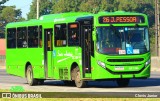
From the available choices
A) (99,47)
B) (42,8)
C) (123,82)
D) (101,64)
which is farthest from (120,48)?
(42,8)

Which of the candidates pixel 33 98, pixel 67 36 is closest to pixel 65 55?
pixel 67 36

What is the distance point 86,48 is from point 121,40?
4.68 feet

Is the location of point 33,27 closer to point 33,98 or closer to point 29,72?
point 29,72

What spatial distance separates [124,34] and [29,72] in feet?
21.2

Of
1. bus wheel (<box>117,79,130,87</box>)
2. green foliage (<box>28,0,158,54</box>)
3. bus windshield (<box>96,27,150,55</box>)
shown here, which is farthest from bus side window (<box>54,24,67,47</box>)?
green foliage (<box>28,0,158,54</box>)

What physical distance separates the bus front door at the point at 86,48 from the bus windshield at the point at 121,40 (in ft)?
1.82

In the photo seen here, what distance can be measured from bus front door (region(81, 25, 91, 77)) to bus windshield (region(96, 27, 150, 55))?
21.8 inches

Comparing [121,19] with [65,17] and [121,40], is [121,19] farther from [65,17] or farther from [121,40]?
[65,17]

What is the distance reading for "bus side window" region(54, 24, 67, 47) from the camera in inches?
1104

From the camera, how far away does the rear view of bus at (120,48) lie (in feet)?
84.9

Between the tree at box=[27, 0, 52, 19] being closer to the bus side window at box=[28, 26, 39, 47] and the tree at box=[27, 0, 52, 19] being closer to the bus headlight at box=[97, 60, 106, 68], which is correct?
the bus side window at box=[28, 26, 39, 47]

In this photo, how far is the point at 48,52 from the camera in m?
29.4

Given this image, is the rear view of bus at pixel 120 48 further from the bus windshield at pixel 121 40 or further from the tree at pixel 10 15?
the tree at pixel 10 15

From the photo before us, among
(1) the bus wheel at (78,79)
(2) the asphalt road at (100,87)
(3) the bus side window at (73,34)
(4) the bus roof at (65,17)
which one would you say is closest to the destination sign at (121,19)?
(4) the bus roof at (65,17)
